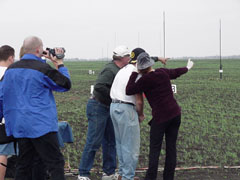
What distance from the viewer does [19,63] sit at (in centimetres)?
416

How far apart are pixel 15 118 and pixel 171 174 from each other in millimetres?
2289

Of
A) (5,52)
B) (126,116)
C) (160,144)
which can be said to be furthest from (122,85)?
(5,52)

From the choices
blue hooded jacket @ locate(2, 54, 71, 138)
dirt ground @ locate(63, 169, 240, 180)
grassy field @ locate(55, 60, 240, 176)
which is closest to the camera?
blue hooded jacket @ locate(2, 54, 71, 138)

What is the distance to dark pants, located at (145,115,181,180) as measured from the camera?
493 cm

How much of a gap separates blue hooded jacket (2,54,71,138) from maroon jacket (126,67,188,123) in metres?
1.02

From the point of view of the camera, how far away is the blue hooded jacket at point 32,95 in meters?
4.04

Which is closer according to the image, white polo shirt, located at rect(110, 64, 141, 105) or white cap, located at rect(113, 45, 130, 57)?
white polo shirt, located at rect(110, 64, 141, 105)

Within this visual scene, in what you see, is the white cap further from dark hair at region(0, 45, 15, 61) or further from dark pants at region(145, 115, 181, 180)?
dark hair at region(0, 45, 15, 61)

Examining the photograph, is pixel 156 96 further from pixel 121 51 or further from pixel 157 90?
pixel 121 51

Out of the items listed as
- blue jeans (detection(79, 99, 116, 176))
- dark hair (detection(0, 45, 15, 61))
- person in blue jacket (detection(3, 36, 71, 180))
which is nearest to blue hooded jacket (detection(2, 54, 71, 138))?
person in blue jacket (detection(3, 36, 71, 180))

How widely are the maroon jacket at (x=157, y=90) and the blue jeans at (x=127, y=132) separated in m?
0.26

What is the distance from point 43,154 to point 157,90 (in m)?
1.64

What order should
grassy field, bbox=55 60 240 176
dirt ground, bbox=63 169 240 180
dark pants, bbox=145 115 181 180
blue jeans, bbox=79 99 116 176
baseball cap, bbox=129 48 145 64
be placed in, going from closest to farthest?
1. dark pants, bbox=145 115 181 180
2. baseball cap, bbox=129 48 145 64
3. blue jeans, bbox=79 99 116 176
4. dirt ground, bbox=63 169 240 180
5. grassy field, bbox=55 60 240 176

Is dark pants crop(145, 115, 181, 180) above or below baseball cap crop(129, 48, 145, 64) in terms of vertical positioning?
below
